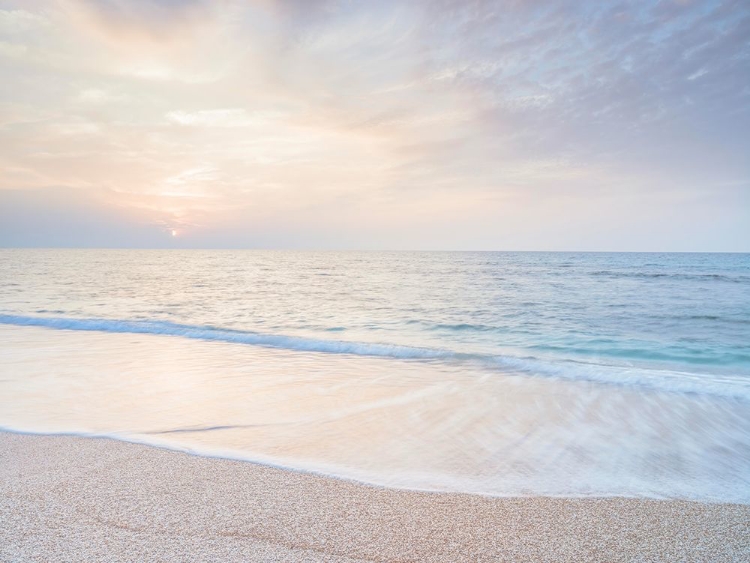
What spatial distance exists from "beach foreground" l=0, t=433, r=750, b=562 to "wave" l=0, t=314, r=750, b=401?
201 inches

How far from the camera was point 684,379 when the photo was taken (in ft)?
27.8

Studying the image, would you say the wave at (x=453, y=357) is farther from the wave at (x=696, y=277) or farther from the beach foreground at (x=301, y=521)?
the wave at (x=696, y=277)

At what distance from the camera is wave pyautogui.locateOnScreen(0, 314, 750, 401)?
801cm

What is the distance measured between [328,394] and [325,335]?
6.69 m

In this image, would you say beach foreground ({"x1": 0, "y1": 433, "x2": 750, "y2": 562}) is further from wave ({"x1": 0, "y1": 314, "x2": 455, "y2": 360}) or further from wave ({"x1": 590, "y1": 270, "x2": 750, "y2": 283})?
wave ({"x1": 590, "y1": 270, "x2": 750, "y2": 283})

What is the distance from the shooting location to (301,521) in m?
2.99

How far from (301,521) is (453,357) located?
738cm

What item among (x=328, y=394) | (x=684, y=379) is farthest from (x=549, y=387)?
(x=328, y=394)

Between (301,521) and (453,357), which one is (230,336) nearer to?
(453,357)

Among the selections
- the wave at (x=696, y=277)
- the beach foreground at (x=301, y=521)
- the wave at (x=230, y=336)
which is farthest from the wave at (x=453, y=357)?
the wave at (x=696, y=277)

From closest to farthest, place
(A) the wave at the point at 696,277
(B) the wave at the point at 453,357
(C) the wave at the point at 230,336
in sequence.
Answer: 1. (B) the wave at the point at 453,357
2. (C) the wave at the point at 230,336
3. (A) the wave at the point at 696,277

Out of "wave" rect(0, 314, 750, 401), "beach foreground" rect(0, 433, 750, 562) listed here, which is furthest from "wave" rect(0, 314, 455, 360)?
"beach foreground" rect(0, 433, 750, 562)

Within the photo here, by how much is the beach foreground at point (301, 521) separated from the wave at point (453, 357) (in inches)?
201

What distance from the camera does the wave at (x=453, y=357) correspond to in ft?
26.3
